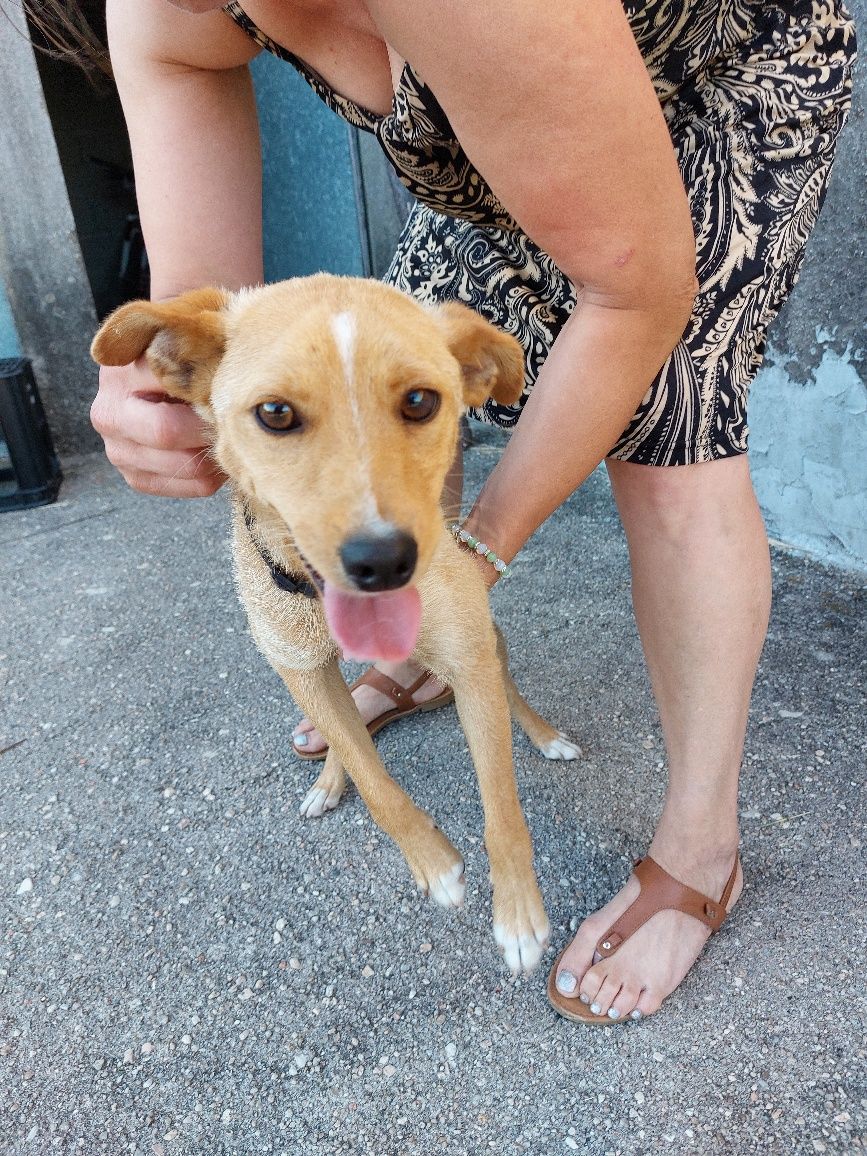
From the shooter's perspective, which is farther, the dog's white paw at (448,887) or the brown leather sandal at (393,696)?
the brown leather sandal at (393,696)

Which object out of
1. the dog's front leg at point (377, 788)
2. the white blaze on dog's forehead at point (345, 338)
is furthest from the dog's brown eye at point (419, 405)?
the dog's front leg at point (377, 788)

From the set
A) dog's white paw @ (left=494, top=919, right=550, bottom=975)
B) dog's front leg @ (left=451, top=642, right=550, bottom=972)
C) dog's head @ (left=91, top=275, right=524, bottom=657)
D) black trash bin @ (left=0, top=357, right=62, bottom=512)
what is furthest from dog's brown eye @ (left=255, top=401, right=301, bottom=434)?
black trash bin @ (left=0, top=357, right=62, bottom=512)

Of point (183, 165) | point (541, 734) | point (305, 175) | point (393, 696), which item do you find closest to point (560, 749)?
point (541, 734)

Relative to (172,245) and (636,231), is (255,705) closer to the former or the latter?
(172,245)

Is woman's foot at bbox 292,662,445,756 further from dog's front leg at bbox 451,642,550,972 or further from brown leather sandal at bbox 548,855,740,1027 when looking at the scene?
brown leather sandal at bbox 548,855,740,1027

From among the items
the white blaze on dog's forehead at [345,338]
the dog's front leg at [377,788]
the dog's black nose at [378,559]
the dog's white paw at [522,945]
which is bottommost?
the dog's white paw at [522,945]

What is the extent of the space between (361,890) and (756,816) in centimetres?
103

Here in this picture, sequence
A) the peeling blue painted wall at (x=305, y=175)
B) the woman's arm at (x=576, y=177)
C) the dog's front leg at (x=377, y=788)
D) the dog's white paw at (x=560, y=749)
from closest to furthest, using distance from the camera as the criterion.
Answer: the woman's arm at (x=576, y=177)
the dog's front leg at (x=377, y=788)
the dog's white paw at (x=560, y=749)
the peeling blue painted wall at (x=305, y=175)

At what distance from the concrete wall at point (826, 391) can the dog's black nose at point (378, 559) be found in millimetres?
2302

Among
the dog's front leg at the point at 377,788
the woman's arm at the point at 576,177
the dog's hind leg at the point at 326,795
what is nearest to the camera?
the woman's arm at the point at 576,177

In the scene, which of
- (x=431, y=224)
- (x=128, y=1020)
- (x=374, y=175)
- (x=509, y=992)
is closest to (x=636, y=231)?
(x=431, y=224)

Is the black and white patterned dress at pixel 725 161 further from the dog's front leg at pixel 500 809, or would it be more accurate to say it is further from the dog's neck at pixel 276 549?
the dog's neck at pixel 276 549

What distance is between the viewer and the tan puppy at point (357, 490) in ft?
4.01

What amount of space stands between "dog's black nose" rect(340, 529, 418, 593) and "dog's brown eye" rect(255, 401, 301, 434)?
261 mm
